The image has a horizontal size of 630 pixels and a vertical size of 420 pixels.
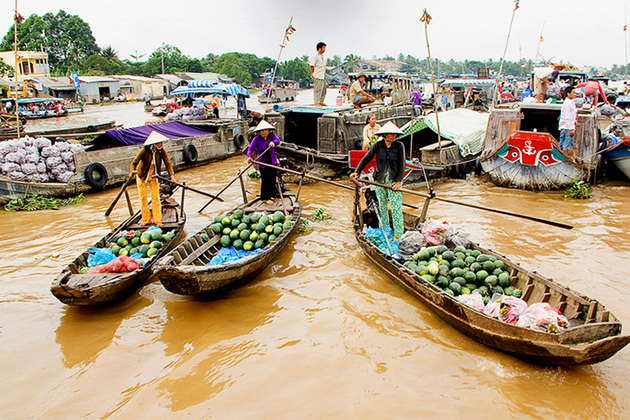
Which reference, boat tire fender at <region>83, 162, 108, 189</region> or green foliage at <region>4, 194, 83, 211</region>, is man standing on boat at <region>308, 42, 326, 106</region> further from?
green foliage at <region>4, 194, 83, 211</region>

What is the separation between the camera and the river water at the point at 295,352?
11.2 ft

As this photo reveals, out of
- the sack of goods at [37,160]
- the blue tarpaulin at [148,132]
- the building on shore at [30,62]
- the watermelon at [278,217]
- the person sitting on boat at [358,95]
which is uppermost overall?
the building on shore at [30,62]

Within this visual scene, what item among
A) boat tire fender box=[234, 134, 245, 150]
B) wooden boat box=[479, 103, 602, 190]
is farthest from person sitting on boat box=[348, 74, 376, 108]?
boat tire fender box=[234, 134, 245, 150]

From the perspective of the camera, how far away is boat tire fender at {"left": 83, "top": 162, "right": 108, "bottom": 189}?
9838 mm

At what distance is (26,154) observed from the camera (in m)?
9.16

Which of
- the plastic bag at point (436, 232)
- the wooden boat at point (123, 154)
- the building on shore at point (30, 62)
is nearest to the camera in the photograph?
the plastic bag at point (436, 232)

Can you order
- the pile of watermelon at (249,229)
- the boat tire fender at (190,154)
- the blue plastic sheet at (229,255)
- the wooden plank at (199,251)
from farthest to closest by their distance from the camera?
the boat tire fender at (190,154), the pile of watermelon at (249,229), the blue plastic sheet at (229,255), the wooden plank at (199,251)

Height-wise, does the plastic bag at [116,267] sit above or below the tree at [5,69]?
below

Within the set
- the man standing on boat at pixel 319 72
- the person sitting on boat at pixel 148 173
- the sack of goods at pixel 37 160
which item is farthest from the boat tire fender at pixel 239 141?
the person sitting on boat at pixel 148 173

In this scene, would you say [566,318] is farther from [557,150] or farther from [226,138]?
[226,138]

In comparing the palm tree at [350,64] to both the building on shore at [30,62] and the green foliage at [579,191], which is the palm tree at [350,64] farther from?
the green foliage at [579,191]

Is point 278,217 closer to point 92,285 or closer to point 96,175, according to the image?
point 92,285

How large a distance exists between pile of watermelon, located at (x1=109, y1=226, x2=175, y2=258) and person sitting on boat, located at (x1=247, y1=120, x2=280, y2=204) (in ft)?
6.28

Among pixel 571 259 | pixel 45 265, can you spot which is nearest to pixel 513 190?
pixel 571 259
